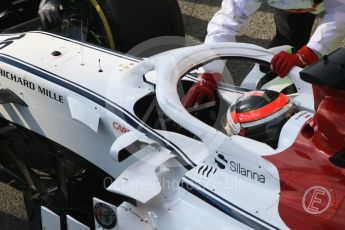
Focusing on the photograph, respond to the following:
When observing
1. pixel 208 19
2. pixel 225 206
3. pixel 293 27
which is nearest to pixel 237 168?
pixel 225 206

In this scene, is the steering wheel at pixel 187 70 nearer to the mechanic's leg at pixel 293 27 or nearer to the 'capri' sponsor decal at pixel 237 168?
the 'capri' sponsor decal at pixel 237 168

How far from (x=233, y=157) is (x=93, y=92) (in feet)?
2.44

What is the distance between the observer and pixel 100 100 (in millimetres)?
2414

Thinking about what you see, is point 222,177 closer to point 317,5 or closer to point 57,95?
point 57,95

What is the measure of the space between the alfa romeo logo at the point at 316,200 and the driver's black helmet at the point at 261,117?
0.77ft

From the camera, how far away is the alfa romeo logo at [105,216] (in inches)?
83.7

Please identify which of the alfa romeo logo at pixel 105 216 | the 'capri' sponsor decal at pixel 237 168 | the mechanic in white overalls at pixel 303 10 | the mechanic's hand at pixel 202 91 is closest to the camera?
the 'capri' sponsor decal at pixel 237 168

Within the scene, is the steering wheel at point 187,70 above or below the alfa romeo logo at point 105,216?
above

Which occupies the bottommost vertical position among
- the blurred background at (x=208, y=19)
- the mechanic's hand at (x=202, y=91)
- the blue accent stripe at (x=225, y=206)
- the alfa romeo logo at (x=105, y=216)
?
the blurred background at (x=208, y=19)

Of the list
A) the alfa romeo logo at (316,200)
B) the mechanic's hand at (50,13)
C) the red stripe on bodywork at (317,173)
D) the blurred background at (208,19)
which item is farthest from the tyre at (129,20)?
the alfa romeo logo at (316,200)

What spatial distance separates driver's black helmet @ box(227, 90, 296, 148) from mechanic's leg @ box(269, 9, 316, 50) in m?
1.19

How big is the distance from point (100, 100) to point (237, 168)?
705 mm

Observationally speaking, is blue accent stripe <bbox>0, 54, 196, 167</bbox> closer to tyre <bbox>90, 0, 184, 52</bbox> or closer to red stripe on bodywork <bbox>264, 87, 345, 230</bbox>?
red stripe on bodywork <bbox>264, 87, 345, 230</bbox>

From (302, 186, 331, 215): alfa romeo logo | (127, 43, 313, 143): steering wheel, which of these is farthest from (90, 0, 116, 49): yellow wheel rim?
(302, 186, 331, 215): alfa romeo logo
